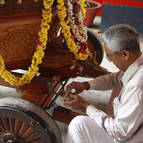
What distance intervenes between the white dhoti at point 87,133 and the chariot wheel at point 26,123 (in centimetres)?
12

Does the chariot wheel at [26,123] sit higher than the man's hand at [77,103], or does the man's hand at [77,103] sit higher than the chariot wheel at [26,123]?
the man's hand at [77,103]

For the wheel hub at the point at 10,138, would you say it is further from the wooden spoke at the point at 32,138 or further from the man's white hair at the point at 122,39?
the man's white hair at the point at 122,39

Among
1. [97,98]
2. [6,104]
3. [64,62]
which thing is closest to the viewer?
[6,104]

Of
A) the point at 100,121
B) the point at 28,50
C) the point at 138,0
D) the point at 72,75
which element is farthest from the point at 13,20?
the point at 138,0

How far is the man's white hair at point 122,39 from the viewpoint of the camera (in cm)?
109

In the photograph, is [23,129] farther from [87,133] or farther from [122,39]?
[122,39]

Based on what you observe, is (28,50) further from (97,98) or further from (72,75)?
(97,98)

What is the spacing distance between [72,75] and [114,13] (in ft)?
8.97

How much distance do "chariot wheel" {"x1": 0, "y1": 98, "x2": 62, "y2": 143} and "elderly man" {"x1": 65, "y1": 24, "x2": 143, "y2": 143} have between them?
139 millimetres

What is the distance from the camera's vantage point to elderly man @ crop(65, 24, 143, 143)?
1.06 meters

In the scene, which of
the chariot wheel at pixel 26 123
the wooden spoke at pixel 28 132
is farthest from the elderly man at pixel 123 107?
the wooden spoke at pixel 28 132

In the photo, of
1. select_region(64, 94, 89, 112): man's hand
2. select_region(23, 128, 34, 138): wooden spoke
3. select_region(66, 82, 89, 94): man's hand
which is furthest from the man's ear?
select_region(23, 128, 34, 138): wooden spoke

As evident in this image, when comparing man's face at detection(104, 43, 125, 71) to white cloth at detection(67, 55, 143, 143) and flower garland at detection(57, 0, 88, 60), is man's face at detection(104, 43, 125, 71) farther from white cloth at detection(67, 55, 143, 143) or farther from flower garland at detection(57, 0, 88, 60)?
flower garland at detection(57, 0, 88, 60)

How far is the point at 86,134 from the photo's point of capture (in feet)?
4.29
